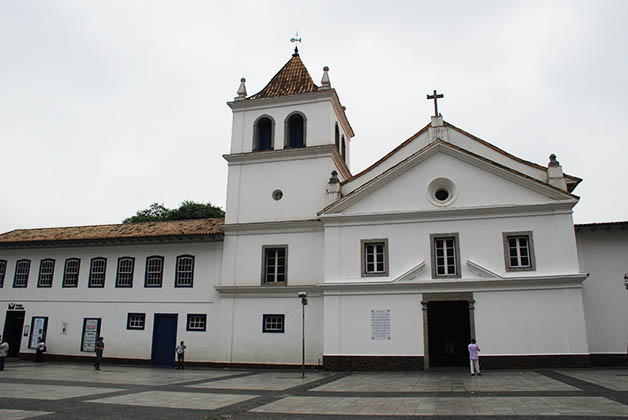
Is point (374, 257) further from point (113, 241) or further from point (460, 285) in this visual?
point (113, 241)

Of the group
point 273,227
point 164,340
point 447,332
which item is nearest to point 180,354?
point 164,340

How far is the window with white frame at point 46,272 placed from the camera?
94.9 ft

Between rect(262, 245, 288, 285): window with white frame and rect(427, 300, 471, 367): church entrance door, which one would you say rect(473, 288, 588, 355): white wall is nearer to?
rect(427, 300, 471, 367): church entrance door

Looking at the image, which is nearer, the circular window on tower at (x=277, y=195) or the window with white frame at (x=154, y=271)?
→ the circular window on tower at (x=277, y=195)

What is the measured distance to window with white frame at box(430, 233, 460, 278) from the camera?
21281 millimetres

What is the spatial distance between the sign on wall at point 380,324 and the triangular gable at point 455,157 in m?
5.13

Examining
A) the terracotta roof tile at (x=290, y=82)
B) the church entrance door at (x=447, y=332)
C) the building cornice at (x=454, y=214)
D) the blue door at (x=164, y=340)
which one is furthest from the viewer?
the terracotta roof tile at (x=290, y=82)

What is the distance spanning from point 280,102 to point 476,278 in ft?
45.8

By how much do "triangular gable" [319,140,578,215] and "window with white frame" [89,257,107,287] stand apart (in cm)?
1372

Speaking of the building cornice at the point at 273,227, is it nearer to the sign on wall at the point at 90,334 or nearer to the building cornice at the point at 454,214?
the building cornice at the point at 454,214

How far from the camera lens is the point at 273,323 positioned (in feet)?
78.5

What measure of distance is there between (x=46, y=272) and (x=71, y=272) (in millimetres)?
1900

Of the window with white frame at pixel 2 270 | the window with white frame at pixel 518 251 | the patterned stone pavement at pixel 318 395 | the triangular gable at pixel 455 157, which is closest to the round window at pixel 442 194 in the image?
the triangular gable at pixel 455 157

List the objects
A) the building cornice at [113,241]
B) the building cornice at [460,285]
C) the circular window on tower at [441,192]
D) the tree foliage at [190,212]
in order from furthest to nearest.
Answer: the tree foliage at [190,212] < the building cornice at [113,241] < the circular window on tower at [441,192] < the building cornice at [460,285]
